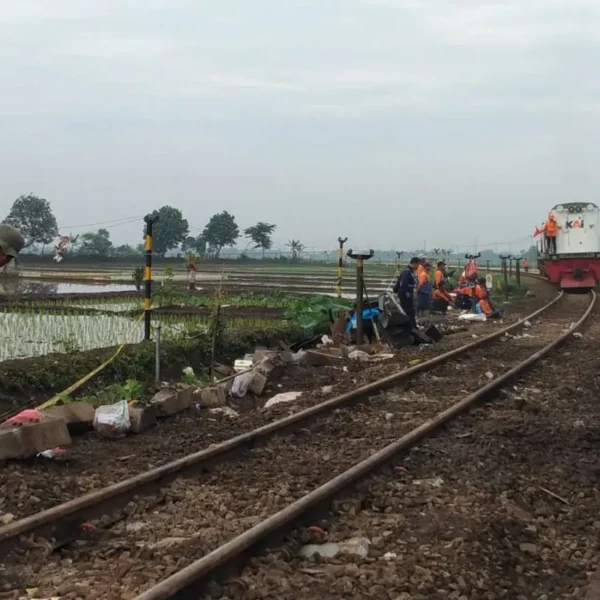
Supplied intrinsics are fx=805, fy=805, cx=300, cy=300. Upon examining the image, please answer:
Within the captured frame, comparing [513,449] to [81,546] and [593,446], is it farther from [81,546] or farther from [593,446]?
[81,546]

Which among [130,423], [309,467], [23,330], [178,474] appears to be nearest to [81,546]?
[178,474]

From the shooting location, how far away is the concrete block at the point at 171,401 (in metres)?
7.71

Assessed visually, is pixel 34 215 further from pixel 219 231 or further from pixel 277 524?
pixel 277 524

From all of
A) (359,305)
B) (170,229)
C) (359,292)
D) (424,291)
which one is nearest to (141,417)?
(359,292)

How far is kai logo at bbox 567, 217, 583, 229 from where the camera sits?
103 feet

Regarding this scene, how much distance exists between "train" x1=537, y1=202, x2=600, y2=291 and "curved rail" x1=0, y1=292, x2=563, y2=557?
2434 centimetres

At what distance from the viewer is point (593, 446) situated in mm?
7129

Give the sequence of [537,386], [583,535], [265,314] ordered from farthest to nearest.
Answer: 1. [265,314]
2. [537,386]
3. [583,535]

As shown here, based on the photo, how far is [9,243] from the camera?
14.8ft

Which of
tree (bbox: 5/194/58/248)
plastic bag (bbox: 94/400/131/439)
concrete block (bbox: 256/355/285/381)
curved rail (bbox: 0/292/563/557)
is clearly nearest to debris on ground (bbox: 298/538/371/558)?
curved rail (bbox: 0/292/563/557)

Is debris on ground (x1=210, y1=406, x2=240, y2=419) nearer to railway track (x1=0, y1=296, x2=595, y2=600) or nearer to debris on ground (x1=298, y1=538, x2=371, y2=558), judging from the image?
railway track (x1=0, y1=296, x2=595, y2=600)

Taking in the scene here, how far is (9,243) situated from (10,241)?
0.5 inches

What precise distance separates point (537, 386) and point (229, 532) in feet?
21.7

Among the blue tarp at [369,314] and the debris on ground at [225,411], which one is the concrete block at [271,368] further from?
the blue tarp at [369,314]
